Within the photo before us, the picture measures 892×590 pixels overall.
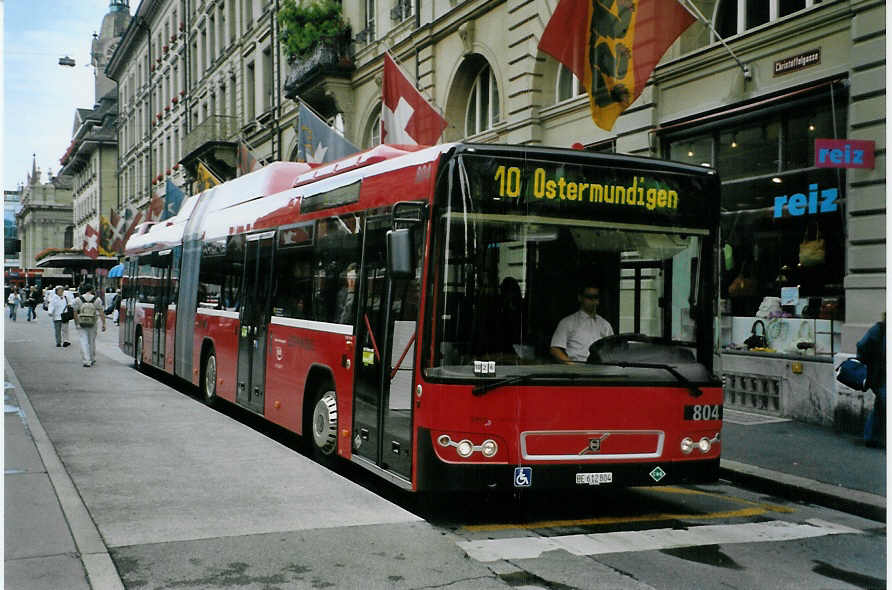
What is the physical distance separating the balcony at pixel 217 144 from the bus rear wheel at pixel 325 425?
30485mm

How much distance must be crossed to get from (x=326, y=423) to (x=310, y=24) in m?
20.1

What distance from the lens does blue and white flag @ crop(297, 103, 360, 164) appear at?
2025 centimetres

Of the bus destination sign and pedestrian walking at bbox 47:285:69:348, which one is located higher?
the bus destination sign

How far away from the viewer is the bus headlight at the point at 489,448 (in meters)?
6.86

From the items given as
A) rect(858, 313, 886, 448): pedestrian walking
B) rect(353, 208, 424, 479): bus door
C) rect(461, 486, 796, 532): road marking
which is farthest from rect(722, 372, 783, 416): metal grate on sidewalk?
rect(353, 208, 424, 479): bus door

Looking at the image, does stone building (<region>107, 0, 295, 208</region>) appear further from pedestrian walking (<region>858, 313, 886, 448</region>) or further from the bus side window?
pedestrian walking (<region>858, 313, 886, 448</region>)

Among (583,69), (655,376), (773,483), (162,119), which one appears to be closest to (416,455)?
(655,376)

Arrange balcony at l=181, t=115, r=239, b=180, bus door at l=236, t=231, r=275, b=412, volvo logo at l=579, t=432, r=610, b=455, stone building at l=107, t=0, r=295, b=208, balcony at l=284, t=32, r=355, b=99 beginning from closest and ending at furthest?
volvo logo at l=579, t=432, r=610, b=455, bus door at l=236, t=231, r=275, b=412, balcony at l=284, t=32, r=355, b=99, stone building at l=107, t=0, r=295, b=208, balcony at l=181, t=115, r=239, b=180

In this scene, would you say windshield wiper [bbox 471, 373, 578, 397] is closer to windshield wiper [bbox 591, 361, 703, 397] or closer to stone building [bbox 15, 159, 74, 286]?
windshield wiper [bbox 591, 361, 703, 397]

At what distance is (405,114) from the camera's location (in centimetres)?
1748

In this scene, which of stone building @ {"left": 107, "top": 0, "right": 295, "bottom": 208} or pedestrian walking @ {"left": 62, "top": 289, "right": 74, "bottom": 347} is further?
stone building @ {"left": 107, "top": 0, "right": 295, "bottom": 208}

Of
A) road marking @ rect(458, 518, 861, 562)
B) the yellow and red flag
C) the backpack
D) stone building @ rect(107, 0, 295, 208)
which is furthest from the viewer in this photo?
stone building @ rect(107, 0, 295, 208)

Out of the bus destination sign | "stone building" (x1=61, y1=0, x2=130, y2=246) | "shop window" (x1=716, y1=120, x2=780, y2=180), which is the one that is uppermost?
"stone building" (x1=61, y1=0, x2=130, y2=246)

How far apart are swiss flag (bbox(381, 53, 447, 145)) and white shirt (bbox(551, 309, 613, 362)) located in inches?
404
